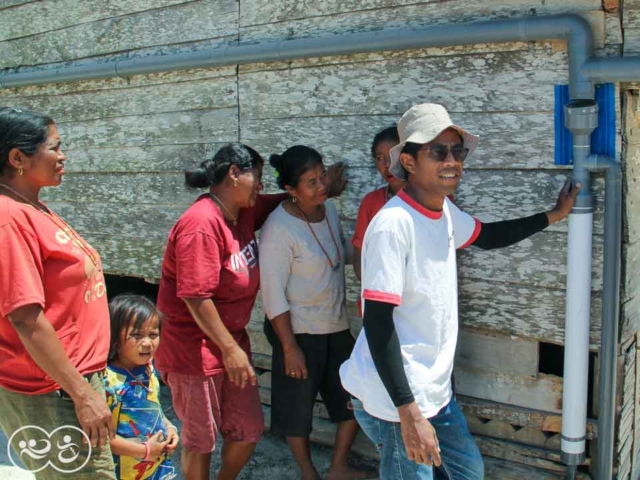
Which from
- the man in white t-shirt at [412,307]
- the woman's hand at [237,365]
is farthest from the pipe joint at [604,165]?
the woman's hand at [237,365]

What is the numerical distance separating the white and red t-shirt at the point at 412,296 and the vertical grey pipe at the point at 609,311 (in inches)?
27.3

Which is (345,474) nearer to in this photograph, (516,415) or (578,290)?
(516,415)

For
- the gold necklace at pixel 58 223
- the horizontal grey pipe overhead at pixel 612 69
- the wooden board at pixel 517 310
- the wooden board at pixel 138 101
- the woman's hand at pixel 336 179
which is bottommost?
the wooden board at pixel 517 310

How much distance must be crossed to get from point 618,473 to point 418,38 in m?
2.10

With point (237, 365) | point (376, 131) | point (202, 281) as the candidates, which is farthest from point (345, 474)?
point (376, 131)

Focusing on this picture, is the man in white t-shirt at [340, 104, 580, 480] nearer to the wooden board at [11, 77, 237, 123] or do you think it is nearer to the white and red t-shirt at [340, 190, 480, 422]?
the white and red t-shirt at [340, 190, 480, 422]

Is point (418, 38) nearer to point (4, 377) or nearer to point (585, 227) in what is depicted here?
point (585, 227)

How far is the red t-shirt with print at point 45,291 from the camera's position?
2.33 metres

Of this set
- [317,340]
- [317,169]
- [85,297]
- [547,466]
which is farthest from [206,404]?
[547,466]

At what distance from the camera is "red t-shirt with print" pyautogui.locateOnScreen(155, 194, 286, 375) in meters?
2.96

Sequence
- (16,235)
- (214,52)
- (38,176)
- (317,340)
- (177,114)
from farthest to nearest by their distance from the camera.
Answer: (177,114)
(214,52)
(317,340)
(38,176)
(16,235)

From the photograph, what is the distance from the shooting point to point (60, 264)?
250 centimetres

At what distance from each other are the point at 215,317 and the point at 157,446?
57 cm

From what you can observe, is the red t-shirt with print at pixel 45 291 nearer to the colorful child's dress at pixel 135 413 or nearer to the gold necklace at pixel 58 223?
the gold necklace at pixel 58 223
